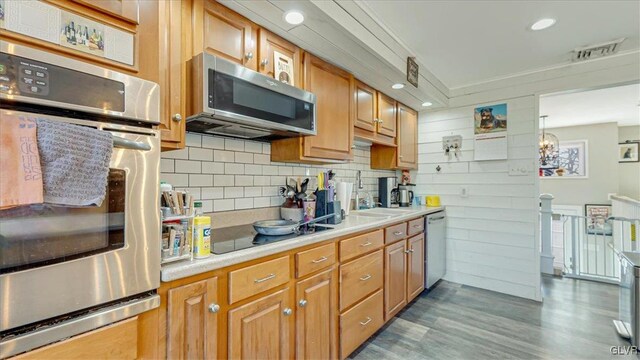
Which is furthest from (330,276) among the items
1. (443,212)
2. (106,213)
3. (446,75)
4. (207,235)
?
(446,75)

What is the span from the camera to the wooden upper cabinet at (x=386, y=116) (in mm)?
2832

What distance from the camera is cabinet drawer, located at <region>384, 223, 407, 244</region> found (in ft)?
7.50

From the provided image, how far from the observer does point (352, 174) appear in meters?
3.01

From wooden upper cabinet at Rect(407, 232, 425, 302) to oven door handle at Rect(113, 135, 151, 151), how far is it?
2.27m

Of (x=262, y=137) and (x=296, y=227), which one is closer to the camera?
(x=296, y=227)

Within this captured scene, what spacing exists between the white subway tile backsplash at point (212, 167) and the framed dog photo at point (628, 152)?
8304 millimetres

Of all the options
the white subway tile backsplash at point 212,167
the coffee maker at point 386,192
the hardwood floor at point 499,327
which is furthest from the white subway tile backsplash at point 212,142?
the coffee maker at point 386,192

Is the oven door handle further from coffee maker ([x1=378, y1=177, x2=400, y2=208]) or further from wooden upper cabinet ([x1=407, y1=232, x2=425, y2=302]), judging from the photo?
coffee maker ([x1=378, y1=177, x2=400, y2=208])

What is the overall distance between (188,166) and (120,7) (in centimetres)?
86

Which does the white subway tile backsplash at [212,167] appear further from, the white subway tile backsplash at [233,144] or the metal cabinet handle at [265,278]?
the metal cabinet handle at [265,278]

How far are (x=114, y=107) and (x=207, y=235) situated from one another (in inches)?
22.1

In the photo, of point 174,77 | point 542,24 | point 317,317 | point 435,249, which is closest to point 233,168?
point 174,77

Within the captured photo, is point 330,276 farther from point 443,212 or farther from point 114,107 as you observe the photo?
point 443,212

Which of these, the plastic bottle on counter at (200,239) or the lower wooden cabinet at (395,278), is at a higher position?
the plastic bottle on counter at (200,239)
